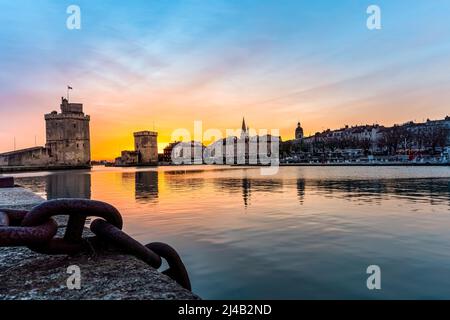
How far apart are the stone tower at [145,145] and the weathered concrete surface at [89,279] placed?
94.0 meters

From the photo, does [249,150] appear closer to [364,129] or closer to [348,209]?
[364,129]

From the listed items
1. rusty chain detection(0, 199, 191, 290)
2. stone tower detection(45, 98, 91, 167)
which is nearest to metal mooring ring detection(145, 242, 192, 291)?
rusty chain detection(0, 199, 191, 290)

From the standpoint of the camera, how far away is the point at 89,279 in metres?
2.26

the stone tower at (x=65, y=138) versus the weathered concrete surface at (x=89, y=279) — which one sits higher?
the stone tower at (x=65, y=138)

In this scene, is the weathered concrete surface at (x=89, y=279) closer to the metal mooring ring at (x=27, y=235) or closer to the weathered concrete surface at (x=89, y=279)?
the weathered concrete surface at (x=89, y=279)

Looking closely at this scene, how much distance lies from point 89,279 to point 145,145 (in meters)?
95.4

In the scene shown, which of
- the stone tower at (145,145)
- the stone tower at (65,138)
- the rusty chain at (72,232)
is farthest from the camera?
the stone tower at (145,145)

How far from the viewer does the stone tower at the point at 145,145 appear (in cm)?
9538

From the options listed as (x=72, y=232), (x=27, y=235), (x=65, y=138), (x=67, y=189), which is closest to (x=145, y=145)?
(x=65, y=138)

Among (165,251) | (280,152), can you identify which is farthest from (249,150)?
(165,251)

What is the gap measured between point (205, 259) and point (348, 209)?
6.90m

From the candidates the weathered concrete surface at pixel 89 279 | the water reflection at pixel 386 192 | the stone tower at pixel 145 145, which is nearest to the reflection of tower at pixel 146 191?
the water reflection at pixel 386 192

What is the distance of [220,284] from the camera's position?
4.92m

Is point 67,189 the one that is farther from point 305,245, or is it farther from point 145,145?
point 145,145
